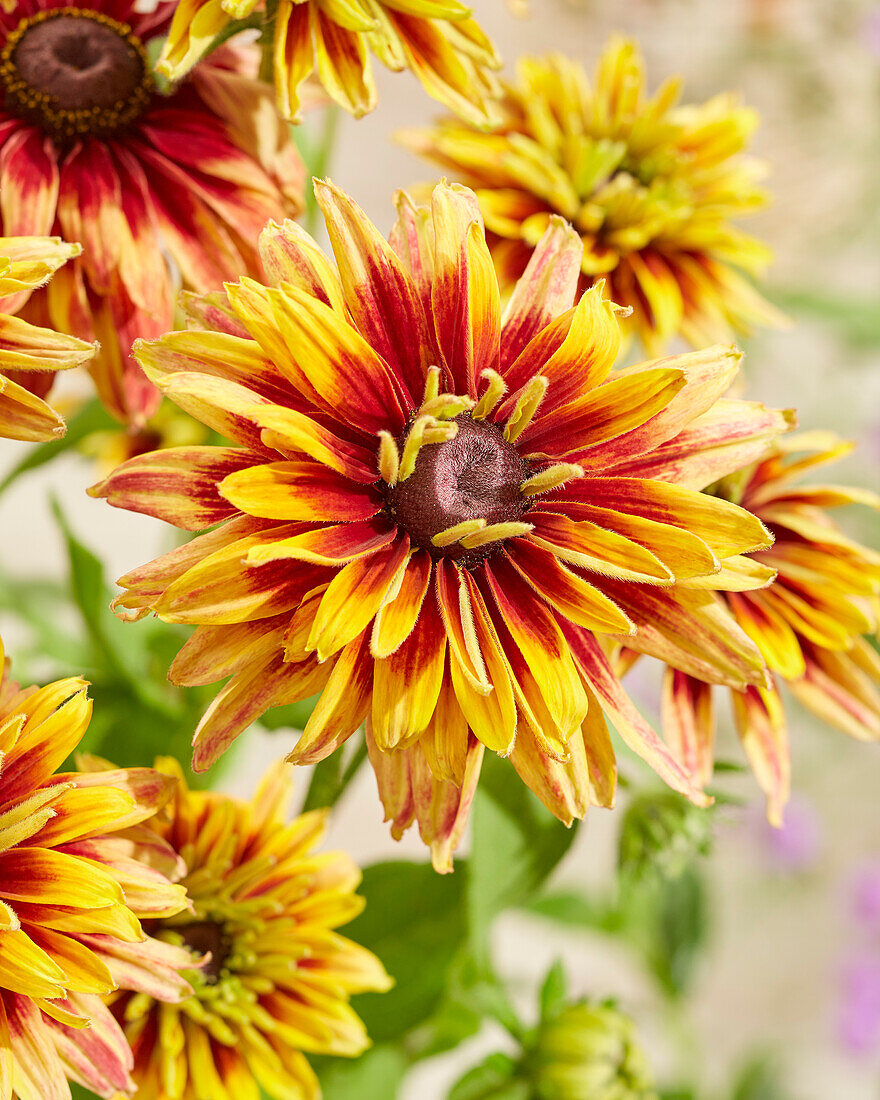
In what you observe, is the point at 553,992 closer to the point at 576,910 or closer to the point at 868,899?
the point at 576,910

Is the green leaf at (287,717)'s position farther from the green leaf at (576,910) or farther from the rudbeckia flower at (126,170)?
the green leaf at (576,910)

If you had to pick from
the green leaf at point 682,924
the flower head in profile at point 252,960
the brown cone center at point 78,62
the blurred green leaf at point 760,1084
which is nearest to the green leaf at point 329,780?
the flower head in profile at point 252,960

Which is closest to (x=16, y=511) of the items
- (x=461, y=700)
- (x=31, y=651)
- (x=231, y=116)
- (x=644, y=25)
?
(x=31, y=651)

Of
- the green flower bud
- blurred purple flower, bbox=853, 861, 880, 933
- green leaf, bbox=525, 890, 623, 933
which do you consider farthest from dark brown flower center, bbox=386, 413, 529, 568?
blurred purple flower, bbox=853, 861, 880, 933

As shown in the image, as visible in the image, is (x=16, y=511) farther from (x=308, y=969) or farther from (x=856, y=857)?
(x=856, y=857)

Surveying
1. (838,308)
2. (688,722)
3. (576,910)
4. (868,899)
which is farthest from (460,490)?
(868,899)

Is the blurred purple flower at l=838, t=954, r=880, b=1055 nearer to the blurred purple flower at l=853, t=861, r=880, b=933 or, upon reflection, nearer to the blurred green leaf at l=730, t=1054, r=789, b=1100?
the blurred purple flower at l=853, t=861, r=880, b=933

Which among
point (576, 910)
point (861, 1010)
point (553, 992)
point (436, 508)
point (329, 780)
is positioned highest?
point (436, 508)
